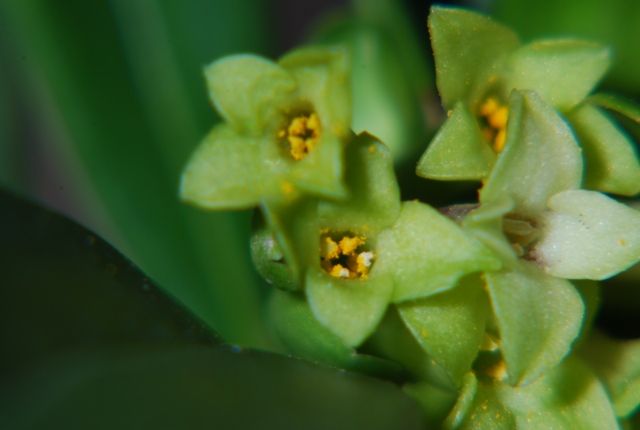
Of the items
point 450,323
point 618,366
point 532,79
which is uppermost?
point 532,79

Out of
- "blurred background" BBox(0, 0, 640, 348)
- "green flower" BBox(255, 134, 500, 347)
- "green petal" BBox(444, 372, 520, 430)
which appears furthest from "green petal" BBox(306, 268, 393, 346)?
"blurred background" BBox(0, 0, 640, 348)

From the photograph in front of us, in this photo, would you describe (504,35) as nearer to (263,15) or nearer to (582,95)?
(582,95)

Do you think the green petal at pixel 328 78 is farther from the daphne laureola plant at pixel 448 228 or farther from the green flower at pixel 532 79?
the green flower at pixel 532 79

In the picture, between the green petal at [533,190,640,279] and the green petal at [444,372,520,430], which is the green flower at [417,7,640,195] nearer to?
the green petal at [533,190,640,279]

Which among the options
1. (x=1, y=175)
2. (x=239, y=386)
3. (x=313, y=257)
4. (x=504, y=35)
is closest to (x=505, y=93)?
(x=504, y=35)

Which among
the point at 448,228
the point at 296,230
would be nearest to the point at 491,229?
the point at 448,228

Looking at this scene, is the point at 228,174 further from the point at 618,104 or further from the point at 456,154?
the point at 618,104

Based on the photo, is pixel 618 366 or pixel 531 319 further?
pixel 618 366
